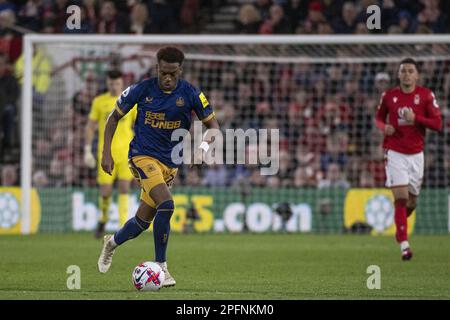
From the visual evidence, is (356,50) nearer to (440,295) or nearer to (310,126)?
(310,126)

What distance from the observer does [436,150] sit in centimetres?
1914

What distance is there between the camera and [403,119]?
42.8ft

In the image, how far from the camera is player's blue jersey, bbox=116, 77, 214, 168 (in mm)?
9875

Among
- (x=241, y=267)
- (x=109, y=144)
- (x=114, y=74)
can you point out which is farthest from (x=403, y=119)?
(x=114, y=74)

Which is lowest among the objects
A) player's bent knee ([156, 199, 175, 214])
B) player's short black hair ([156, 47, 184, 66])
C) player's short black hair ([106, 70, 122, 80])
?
player's bent knee ([156, 199, 175, 214])

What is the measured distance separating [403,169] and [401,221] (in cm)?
64

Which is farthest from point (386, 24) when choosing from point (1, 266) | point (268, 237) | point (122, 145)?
point (1, 266)

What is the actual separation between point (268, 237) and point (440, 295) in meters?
8.25

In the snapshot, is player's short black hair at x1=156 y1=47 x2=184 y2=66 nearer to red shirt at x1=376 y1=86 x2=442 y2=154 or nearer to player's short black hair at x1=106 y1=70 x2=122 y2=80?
red shirt at x1=376 y1=86 x2=442 y2=154

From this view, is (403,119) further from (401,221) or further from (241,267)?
(241,267)

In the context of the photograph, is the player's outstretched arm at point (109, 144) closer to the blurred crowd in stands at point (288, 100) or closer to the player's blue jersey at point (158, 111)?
the player's blue jersey at point (158, 111)

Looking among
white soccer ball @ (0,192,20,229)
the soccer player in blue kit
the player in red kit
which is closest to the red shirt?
the player in red kit

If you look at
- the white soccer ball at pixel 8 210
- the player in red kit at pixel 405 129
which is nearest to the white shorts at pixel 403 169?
the player in red kit at pixel 405 129
